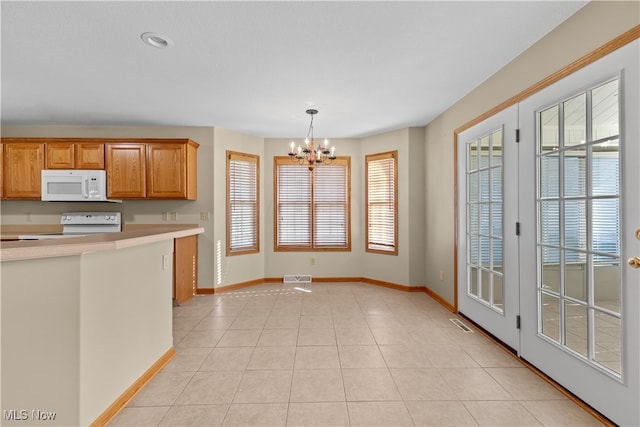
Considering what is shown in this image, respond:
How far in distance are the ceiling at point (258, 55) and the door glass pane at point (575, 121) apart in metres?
0.60

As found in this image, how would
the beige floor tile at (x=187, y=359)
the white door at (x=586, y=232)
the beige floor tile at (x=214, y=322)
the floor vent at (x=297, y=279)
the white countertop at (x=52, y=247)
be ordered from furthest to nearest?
the floor vent at (x=297, y=279)
the beige floor tile at (x=214, y=322)
the beige floor tile at (x=187, y=359)
the white door at (x=586, y=232)
the white countertop at (x=52, y=247)

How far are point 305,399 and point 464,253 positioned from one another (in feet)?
7.94

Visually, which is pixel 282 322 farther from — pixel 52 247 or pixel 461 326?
pixel 52 247

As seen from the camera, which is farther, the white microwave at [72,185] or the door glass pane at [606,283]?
the white microwave at [72,185]

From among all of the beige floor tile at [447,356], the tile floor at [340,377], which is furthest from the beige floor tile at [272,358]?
the beige floor tile at [447,356]

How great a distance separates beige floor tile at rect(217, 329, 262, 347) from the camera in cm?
288

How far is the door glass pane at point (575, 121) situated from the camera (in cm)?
195

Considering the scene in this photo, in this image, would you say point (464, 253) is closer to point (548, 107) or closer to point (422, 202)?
point (422, 202)

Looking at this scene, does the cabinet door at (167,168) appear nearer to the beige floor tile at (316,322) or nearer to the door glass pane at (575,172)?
the beige floor tile at (316,322)

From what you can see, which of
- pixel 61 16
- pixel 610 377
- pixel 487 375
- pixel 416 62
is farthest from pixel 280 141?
pixel 610 377

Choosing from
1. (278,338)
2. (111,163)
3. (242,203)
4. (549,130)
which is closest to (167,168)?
(111,163)

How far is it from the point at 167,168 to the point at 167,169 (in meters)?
0.01

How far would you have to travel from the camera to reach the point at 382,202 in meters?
5.13

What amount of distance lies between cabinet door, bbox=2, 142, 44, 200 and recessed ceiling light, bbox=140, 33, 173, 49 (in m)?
3.26
